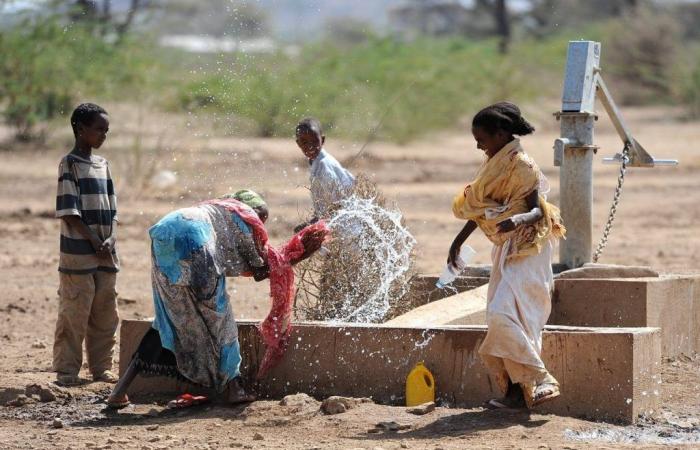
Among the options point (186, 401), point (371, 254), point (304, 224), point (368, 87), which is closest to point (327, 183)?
point (304, 224)

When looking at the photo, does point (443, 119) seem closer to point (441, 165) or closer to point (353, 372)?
point (441, 165)

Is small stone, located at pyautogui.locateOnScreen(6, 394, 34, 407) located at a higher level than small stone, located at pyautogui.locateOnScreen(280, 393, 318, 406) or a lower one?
lower

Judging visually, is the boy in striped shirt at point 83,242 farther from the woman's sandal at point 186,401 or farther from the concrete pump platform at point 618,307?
the concrete pump platform at point 618,307

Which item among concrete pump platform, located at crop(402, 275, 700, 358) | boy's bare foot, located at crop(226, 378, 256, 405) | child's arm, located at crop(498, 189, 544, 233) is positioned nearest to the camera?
child's arm, located at crop(498, 189, 544, 233)

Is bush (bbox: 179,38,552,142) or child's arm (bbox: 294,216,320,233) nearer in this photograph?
child's arm (bbox: 294,216,320,233)

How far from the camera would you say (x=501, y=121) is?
18.6ft

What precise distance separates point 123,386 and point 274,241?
669 centimetres

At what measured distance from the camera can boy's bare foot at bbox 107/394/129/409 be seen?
20.4 feet

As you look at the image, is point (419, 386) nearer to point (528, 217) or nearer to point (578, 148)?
point (528, 217)

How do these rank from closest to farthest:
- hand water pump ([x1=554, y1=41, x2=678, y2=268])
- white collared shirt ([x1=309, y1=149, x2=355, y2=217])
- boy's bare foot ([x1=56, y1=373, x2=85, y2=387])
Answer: boy's bare foot ([x1=56, y1=373, x2=85, y2=387]) < white collared shirt ([x1=309, y1=149, x2=355, y2=217]) < hand water pump ([x1=554, y1=41, x2=678, y2=268])

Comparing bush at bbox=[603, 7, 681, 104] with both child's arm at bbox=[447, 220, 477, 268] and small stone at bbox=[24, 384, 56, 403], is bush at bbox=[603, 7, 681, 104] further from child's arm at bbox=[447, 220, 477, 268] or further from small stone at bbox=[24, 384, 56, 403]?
small stone at bbox=[24, 384, 56, 403]

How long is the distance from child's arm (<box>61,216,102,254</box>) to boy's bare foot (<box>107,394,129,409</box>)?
101 centimetres

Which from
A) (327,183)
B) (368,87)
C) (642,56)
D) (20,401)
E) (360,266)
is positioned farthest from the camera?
(642,56)

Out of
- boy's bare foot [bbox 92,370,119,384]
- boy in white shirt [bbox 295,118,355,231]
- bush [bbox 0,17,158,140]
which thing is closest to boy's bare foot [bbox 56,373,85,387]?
boy's bare foot [bbox 92,370,119,384]
